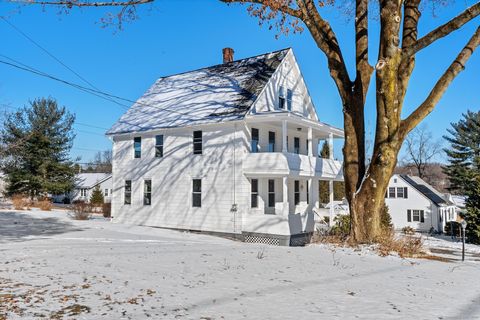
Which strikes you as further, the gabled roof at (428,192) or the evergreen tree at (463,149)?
the evergreen tree at (463,149)

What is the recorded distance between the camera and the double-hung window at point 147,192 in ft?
70.0

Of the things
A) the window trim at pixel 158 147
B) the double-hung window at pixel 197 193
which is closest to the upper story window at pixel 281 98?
the double-hung window at pixel 197 193

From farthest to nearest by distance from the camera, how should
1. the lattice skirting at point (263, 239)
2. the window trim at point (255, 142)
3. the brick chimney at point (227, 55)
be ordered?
the brick chimney at point (227, 55) < the window trim at point (255, 142) < the lattice skirting at point (263, 239)

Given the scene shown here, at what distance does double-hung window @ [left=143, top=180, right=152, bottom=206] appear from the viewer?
21328 millimetres

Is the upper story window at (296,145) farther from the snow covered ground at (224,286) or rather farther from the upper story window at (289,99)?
the snow covered ground at (224,286)

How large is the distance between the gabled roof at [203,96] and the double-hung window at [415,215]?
94.5ft

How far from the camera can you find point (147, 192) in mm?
21484

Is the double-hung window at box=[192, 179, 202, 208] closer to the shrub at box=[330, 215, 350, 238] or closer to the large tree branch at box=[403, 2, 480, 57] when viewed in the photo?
the shrub at box=[330, 215, 350, 238]

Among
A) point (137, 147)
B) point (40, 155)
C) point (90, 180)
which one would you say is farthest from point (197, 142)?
point (90, 180)

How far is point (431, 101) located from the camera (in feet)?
36.7

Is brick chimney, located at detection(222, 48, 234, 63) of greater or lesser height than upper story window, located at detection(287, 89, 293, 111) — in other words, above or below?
above

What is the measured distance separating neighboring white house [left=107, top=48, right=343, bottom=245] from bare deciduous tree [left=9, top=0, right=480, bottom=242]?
4656 millimetres

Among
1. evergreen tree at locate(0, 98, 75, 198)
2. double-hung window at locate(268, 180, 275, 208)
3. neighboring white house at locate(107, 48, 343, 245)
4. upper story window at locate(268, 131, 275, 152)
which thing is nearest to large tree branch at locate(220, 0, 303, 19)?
neighboring white house at locate(107, 48, 343, 245)

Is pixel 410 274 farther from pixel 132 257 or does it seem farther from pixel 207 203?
pixel 207 203
